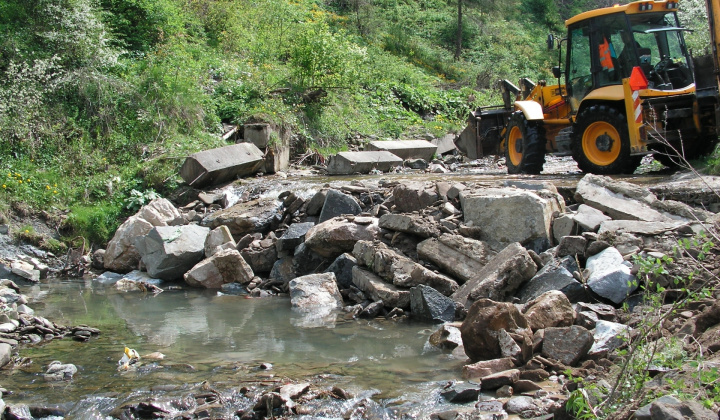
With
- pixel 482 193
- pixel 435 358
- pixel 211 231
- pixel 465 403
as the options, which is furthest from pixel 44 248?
pixel 465 403

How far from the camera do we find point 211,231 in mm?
9156

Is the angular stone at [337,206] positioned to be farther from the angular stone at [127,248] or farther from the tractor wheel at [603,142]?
the tractor wheel at [603,142]

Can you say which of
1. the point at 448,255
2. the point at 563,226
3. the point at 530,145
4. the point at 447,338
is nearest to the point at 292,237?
the point at 448,255

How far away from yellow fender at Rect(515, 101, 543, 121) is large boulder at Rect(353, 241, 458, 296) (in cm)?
424

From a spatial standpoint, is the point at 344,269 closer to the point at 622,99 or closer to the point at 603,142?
the point at 603,142

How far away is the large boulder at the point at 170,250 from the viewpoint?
29.2 feet

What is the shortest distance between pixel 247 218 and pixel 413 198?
2650mm

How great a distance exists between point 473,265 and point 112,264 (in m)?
5.80

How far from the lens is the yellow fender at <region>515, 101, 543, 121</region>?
33.7 feet

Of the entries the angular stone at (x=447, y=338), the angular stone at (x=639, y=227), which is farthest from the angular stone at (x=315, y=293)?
the angular stone at (x=639, y=227)

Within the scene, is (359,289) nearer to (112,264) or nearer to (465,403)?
(465,403)

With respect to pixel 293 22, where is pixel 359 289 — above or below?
below

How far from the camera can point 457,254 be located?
23.1 ft

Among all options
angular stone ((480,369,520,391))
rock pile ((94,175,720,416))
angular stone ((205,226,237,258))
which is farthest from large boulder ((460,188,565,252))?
angular stone ((205,226,237,258))
